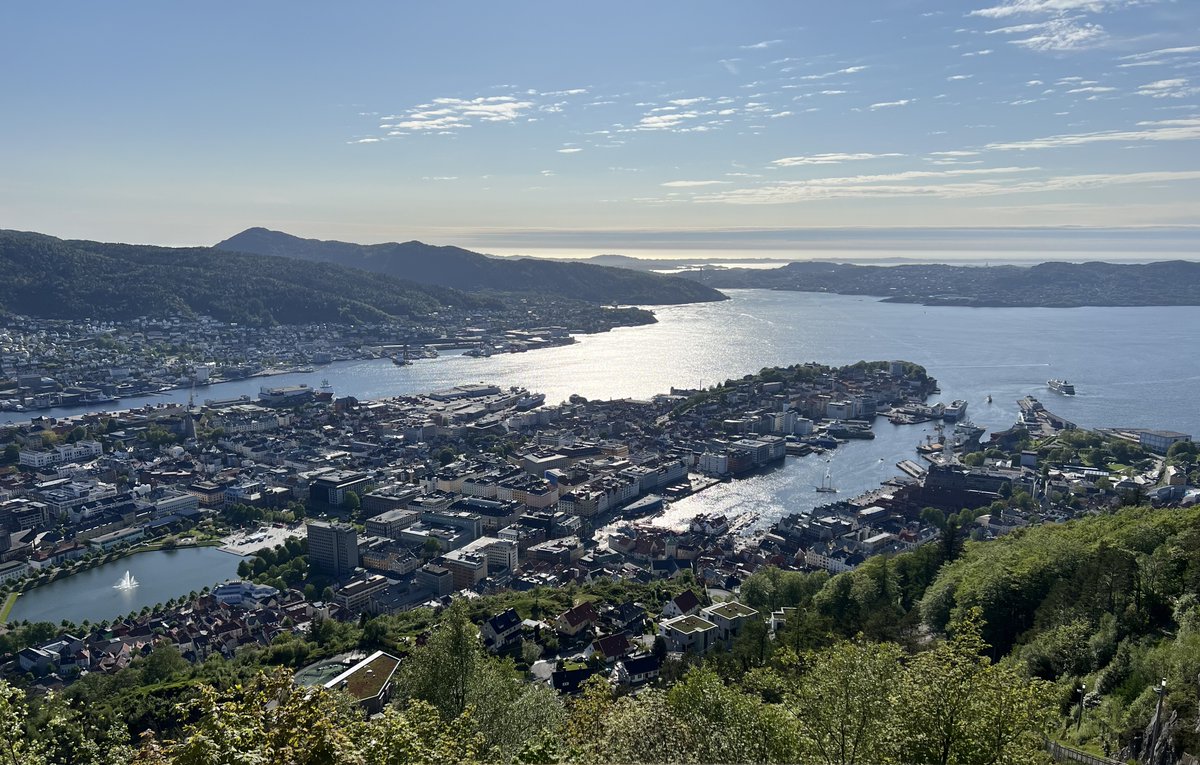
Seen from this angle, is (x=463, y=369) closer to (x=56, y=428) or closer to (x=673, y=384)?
(x=673, y=384)

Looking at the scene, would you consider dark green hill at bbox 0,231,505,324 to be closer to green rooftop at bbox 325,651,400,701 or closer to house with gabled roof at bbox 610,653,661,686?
green rooftop at bbox 325,651,400,701

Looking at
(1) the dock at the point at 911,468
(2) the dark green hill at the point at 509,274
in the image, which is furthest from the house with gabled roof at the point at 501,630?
(2) the dark green hill at the point at 509,274

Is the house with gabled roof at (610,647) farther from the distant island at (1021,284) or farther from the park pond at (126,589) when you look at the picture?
the distant island at (1021,284)

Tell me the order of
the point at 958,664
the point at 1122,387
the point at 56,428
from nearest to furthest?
1. the point at 958,664
2. the point at 56,428
3. the point at 1122,387

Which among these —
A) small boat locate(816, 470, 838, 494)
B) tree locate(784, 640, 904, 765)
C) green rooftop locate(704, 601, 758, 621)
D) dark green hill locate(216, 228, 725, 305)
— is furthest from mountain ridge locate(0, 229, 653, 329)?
tree locate(784, 640, 904, 765)

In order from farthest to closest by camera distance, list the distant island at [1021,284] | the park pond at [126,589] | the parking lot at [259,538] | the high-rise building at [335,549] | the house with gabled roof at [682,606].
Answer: the distant island at [1021,284] < the parking lot at [259,538] < the high-rise building at [335,549] < the park pond at [126,589] < the house with gabled roof at [682,606]

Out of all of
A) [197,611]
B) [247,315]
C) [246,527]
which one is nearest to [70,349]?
[247,315]
